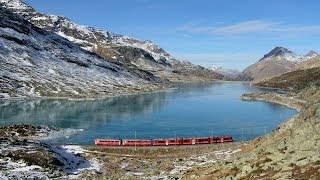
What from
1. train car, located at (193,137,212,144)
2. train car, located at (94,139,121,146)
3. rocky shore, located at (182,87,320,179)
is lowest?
train car, located at (94,139,121,146)

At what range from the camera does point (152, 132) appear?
421 ft

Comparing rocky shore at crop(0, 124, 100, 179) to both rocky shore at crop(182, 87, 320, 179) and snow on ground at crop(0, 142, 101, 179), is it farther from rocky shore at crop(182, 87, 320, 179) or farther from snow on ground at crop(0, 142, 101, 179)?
rocky shore at crop(182, 87, 320, 179)

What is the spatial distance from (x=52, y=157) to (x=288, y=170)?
4737cm

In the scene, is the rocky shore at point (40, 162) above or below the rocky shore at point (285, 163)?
below

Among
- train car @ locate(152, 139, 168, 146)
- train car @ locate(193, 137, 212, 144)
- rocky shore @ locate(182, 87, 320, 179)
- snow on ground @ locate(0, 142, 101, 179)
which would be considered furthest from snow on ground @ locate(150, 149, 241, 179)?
rocky shore @ locate(182, 87, 320, 179)

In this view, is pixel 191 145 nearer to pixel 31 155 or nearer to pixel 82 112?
pixel 31 155

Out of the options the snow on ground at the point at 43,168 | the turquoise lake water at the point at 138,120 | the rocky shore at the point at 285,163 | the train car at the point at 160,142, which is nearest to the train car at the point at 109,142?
the train car at the point at 160,142

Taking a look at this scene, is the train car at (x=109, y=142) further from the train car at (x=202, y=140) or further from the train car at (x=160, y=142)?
the train car at (x=202, y=140)

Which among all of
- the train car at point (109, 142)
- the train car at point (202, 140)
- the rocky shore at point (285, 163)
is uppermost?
the rocky shore at point (285, 163)

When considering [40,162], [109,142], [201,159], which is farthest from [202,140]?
[40,162]

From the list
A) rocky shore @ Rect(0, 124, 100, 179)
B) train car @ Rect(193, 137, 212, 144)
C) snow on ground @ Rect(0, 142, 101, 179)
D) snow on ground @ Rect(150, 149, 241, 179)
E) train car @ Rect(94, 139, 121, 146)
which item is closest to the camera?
snow on ground @ Rect(0, 142, 101, 179)

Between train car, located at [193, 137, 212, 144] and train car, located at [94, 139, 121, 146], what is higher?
train car, located at [193, 137, 212, 144]

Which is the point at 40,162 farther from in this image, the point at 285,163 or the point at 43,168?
the point at 285,163

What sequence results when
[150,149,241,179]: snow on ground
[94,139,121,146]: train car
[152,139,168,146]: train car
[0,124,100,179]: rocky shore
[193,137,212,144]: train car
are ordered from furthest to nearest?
1. [193,137,212,144]: train car
2. [94,139,121,146]: train car
3. [152,139,168,146]: train car
4. [150,149,241,179]: snow on ground
5. [0,124,100,179]: rocky shore
